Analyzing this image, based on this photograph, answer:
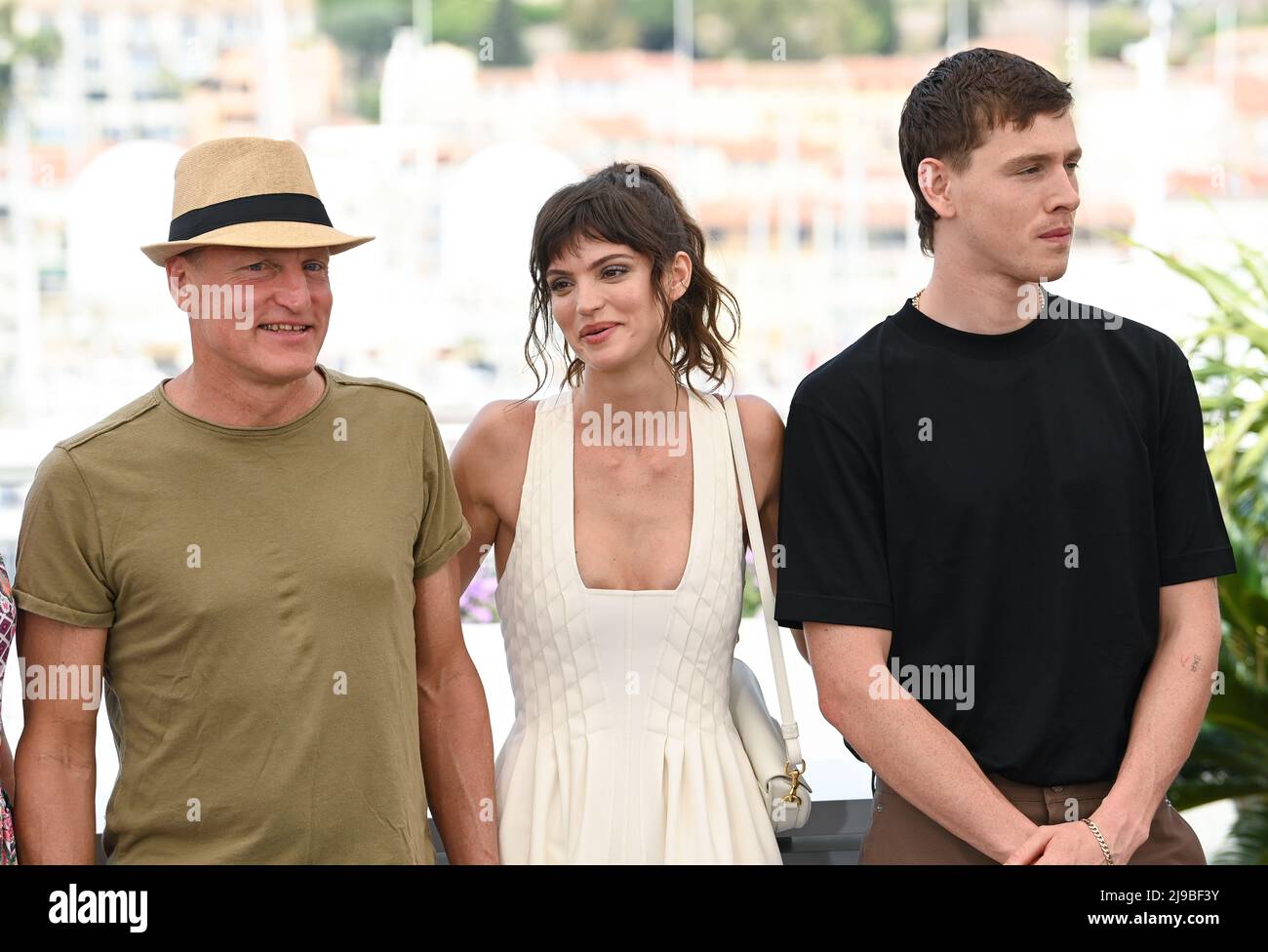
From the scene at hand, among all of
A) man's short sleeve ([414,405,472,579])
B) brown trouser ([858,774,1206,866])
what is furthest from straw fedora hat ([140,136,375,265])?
brown trouser ([858,774,1206,866])

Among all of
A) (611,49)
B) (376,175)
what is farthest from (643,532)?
(611,49)

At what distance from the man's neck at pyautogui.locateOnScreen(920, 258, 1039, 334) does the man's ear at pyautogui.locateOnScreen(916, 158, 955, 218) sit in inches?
3.2

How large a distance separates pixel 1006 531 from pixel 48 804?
1263 millimetres

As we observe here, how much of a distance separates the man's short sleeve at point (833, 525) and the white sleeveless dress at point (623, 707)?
122mm

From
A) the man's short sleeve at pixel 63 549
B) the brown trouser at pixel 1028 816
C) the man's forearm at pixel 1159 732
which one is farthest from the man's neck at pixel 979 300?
the man's short sleeve at pixel 63 549

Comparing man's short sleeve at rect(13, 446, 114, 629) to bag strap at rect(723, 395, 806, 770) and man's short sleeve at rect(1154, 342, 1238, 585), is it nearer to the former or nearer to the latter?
bag strap at rect(723, 395, 806, 770)

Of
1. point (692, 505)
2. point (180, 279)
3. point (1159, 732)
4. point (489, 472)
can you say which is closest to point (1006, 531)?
point (1159, 732)

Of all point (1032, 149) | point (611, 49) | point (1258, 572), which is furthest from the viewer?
point (611, 49)

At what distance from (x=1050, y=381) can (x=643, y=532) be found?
23.8 inches

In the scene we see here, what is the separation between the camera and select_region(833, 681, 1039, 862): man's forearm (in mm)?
1901

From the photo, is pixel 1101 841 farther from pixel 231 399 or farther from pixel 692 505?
pixel 231 399

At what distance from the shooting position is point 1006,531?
196 cm
